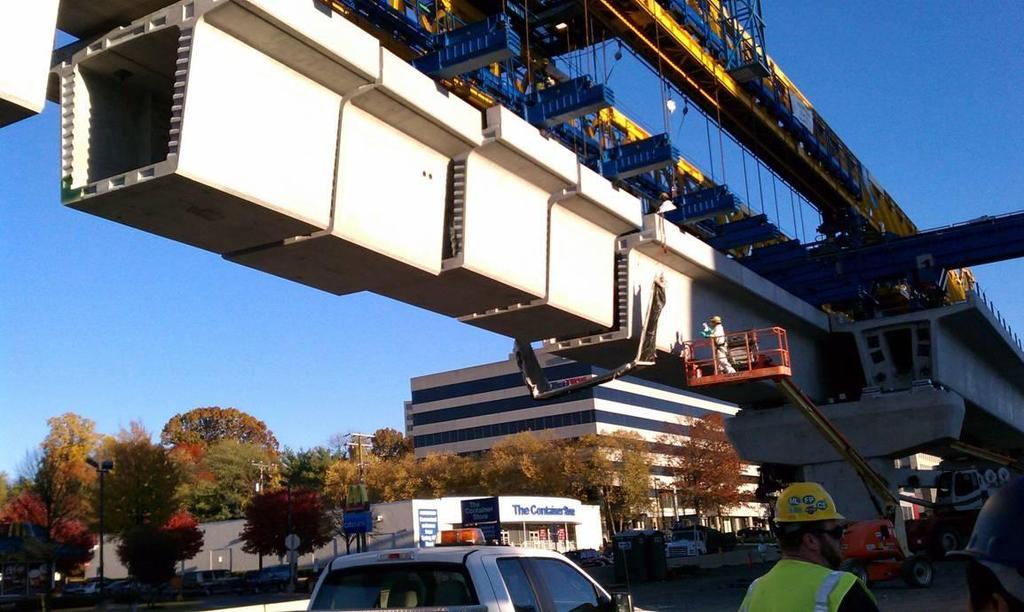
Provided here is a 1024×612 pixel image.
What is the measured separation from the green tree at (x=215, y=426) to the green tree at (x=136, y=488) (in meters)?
53.3

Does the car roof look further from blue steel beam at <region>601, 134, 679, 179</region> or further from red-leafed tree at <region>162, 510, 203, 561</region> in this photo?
red-leafed tree at <region>162, 510, 203, 561</region>

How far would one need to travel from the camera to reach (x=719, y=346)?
74.8ft

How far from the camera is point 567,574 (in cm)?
705

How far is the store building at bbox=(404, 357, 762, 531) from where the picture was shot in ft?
284

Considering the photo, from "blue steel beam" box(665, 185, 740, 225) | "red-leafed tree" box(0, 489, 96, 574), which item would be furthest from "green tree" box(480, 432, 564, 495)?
"blue steel beam" box(665, 185, 740, 225)

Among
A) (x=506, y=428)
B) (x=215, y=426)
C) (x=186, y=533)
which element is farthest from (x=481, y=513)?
(x=215, y=426)

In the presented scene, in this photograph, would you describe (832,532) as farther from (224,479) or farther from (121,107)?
(224,479)

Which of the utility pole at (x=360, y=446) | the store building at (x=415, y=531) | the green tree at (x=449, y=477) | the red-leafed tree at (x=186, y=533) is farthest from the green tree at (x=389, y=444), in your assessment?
the red-leafed tree at (x=186, y=533)

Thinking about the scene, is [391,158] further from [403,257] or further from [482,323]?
[482,323]

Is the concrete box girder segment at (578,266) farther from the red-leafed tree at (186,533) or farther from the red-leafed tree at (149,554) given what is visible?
the red-leafed tree at (186,533)

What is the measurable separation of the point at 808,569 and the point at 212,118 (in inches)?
378

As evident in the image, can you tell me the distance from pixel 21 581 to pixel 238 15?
172 ft

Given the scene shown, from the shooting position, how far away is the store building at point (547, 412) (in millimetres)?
86500

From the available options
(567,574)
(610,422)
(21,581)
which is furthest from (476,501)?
(610,422)
